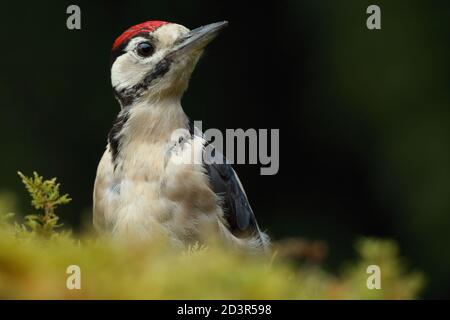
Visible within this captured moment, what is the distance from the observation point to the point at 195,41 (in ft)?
9.77

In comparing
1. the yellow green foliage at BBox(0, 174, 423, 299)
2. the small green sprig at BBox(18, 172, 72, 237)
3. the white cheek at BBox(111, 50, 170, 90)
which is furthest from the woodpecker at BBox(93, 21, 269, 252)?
the yellow green foliage at BBox(0, 174, 423, 299)

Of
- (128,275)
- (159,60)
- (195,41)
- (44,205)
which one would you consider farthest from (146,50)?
(128,275)

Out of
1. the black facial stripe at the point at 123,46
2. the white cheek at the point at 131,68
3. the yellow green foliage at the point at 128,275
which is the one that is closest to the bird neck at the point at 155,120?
the white cheek at the point at 131,68

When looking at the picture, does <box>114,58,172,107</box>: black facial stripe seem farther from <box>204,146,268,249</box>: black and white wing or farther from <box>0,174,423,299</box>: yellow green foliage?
<box>0,174,423,299</box>: yellow green foliage

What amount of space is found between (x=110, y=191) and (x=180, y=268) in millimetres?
1700

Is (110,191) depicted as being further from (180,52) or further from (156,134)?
(180,52)

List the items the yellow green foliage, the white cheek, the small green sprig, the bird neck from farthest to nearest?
the white cheek → the bird neck → the small green sprig → the yellow green foliage

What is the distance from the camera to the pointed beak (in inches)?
117

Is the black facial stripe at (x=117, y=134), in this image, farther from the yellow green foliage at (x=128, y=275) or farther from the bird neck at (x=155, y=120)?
the yellow green foliage at (x=128, y=275)

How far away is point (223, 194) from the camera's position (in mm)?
2932
